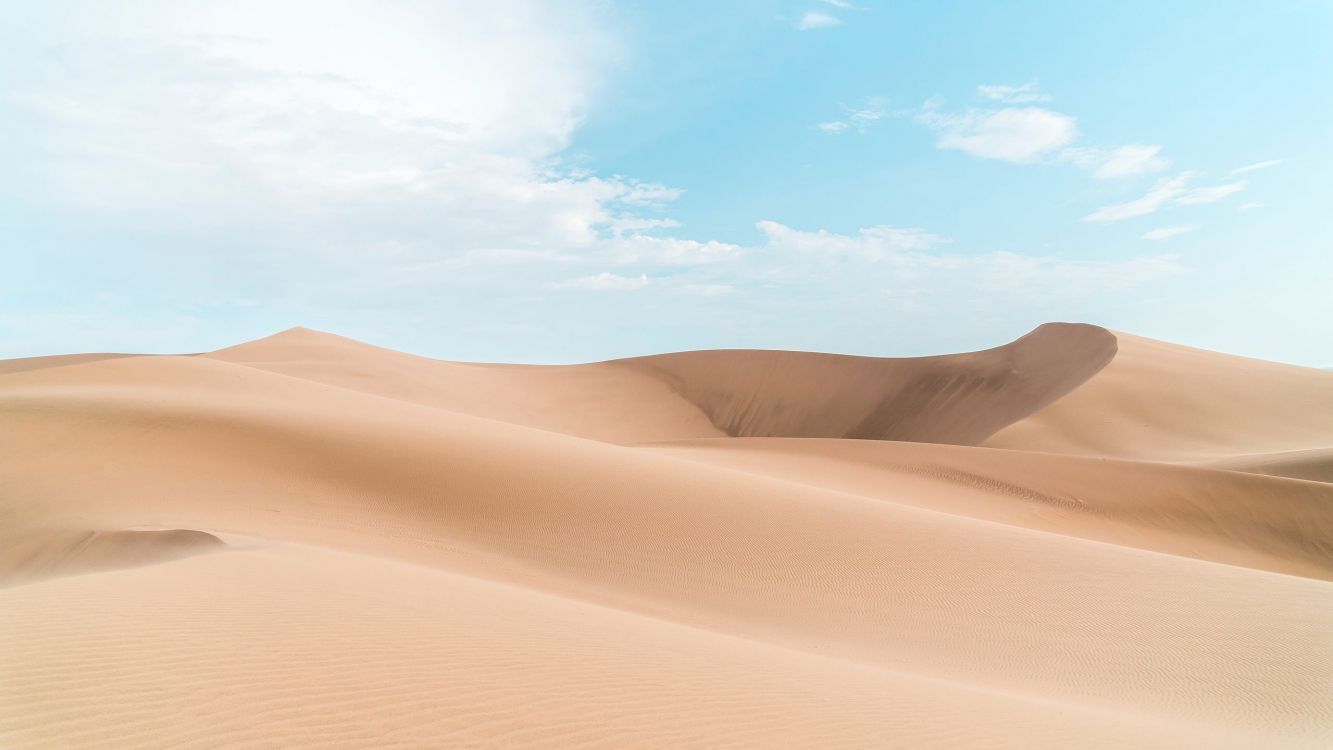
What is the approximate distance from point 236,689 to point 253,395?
16.5 m

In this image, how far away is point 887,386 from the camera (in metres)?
49.9

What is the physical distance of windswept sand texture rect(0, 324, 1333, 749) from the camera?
4.71 m

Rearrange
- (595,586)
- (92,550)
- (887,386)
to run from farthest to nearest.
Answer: (887,386) → (595,586) → (92,550)

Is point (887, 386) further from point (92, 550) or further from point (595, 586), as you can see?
point (92, 550)

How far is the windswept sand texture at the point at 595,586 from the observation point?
4711 mm

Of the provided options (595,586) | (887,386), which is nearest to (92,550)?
(595,586)

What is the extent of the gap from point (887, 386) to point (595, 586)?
137ft

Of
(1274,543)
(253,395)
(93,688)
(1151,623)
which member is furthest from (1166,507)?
(93,688)

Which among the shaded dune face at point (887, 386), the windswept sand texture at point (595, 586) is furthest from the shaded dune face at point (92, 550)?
the shaded dune face at point (887, 386)

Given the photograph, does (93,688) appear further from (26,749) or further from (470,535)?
(470,535)

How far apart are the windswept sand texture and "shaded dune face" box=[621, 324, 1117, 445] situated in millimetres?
14048

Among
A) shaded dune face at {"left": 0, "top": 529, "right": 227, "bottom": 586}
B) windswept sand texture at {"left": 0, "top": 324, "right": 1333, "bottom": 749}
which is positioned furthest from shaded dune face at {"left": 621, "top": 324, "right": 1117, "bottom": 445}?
shaded dune face at {"left": 0, "top": 529, "right": 227, "bottom": 586}

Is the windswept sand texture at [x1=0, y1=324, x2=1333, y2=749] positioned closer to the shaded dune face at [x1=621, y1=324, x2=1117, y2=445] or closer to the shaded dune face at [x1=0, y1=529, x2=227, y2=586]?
the shaded dune face at [x1=0, y1=529, x2=227, y2=586]

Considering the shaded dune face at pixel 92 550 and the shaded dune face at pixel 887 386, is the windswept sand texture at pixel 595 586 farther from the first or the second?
the shaded dune face at pixel 887 386
